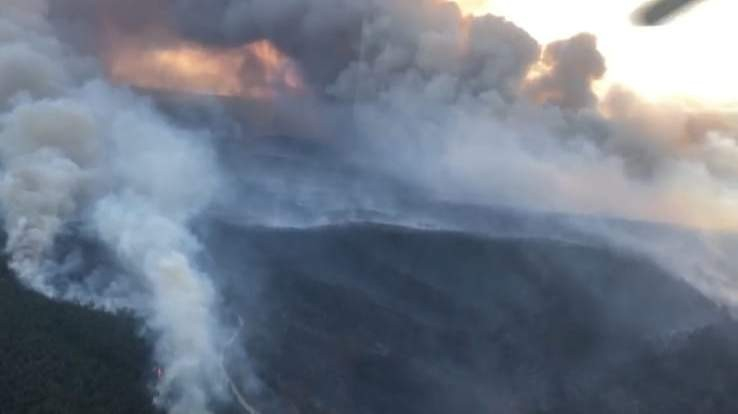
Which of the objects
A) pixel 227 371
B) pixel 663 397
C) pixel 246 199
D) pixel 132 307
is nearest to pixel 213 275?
pixel 132 307

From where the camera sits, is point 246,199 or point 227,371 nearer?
point 227,371

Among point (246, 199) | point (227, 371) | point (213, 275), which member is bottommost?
point (227, 371)

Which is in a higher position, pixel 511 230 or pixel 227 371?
pixel 511 230

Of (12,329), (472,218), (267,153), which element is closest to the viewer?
(12,329)

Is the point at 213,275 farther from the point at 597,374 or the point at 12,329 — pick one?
the point at 597,374

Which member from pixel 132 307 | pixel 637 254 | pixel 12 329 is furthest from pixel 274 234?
pixel 637 254

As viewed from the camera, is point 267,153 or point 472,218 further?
point 267,153

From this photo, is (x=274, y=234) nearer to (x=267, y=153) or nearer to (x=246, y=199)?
(x=246, y=199)

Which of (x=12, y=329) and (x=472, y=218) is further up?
(x=472, y=218)

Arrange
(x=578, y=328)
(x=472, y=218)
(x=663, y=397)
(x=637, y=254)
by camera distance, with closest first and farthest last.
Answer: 1. (x=663, y=397)
2. (x=578, y=328)
3. (x=637, y=254)
4. (x=472, y=218)
